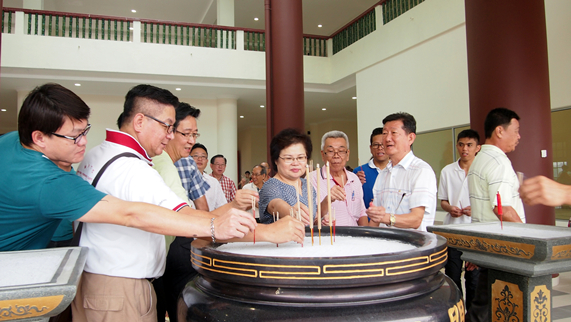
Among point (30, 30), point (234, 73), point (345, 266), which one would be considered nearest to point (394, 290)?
point (345, 266)

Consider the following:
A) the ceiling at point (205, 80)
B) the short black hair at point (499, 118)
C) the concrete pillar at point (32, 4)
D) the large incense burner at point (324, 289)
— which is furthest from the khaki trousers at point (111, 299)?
the concrete pillar at point (32, 4)

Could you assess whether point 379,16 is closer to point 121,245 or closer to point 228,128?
point 228,128

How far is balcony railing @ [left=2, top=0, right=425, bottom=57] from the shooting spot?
8.88 m

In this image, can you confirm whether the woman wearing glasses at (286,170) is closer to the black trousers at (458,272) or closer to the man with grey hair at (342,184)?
the man with grey hair at (342,184)

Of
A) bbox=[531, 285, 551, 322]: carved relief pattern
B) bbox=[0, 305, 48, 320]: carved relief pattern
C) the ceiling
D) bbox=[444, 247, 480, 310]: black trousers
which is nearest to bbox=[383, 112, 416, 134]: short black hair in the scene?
bbox=[444, 247, 480, 310]: black trousers

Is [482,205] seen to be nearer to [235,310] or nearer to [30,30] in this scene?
[235,310]

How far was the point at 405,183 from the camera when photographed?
242cm

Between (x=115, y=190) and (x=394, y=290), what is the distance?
976mm

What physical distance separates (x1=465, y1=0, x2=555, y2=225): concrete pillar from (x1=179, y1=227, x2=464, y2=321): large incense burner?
3.50 meters

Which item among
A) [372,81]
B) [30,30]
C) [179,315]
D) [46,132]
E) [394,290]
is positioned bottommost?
[179,315]

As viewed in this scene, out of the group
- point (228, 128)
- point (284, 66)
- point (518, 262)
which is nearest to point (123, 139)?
point (518, 262)

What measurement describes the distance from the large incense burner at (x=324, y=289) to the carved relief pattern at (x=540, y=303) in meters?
0.85

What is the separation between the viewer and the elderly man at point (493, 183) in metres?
2.36

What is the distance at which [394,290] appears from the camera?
45.4 inches
